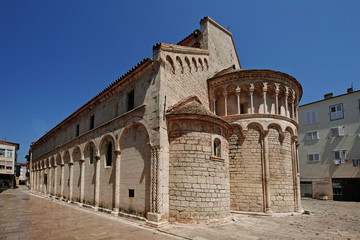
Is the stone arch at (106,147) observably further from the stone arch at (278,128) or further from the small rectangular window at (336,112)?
the small rectangular window at (336,112)

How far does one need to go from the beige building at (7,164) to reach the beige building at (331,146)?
56.1m

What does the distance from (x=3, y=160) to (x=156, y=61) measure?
55.2 meters

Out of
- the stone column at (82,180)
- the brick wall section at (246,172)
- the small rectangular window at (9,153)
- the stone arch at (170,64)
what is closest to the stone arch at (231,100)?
the brick wall section at (246,172)

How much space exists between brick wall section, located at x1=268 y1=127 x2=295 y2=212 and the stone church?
6 centimetres

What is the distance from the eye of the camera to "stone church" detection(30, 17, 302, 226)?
10172mm

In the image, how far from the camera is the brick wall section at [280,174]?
1273 centimetres

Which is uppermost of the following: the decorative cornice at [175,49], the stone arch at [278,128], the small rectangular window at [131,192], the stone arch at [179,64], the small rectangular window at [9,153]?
the decorative cornice at [175,49]

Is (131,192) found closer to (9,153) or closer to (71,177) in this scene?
(71,177)

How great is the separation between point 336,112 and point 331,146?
391 cm

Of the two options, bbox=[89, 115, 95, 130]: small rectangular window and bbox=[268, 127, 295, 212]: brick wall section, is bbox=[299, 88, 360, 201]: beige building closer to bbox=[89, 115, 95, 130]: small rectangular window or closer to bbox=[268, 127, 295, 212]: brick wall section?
bbox=[268, 127, 295, 212]: brick wall section

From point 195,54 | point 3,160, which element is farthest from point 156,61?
point 3,160

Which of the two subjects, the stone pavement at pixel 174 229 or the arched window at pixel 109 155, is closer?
the stone pavement at pixel 174 229

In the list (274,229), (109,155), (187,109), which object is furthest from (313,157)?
(109,155)

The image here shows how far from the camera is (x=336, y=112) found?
1024 inches
